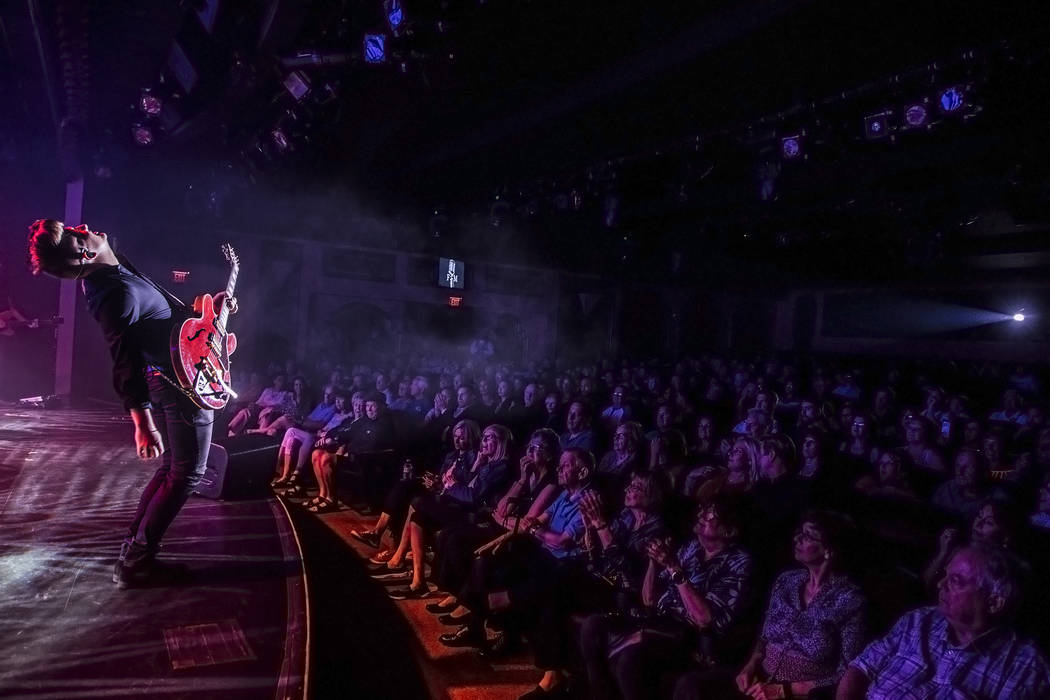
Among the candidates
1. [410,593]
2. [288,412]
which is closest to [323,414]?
[288,412]

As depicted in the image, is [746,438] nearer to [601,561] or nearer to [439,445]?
[601,561]

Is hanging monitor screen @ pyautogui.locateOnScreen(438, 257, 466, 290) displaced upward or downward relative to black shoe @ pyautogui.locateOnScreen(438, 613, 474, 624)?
upward

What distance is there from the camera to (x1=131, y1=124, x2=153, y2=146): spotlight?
674 centimetres

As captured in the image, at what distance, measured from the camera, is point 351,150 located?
25.2 ft

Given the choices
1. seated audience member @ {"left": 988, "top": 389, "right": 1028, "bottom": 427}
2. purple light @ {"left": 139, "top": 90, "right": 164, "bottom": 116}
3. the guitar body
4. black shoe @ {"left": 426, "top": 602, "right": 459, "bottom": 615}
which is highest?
purple light @ {"left": 139, "top": 90, "right": 164, "bottom": 116}

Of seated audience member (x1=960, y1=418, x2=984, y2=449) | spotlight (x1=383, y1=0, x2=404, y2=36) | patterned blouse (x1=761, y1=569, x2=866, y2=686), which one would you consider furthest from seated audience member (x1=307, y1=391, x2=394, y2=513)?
seated audience member (x1=960, y1=418, x2=984, y2=449)

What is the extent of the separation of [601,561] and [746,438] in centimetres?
148

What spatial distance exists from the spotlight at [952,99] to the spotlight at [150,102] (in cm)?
662

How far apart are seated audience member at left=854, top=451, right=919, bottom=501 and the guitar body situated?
362cm

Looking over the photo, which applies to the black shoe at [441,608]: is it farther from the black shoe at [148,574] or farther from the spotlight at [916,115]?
the spotlight at [916,115]

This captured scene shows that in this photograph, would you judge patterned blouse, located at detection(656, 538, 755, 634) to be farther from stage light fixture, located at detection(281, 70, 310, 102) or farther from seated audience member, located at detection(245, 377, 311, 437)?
seated audience member, located at detection(245, 377, 311, 437)

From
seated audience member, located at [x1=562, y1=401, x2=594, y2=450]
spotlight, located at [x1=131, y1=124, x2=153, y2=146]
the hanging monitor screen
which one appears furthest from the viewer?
the hanging monitor screen

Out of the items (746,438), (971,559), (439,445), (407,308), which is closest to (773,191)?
(746,438)

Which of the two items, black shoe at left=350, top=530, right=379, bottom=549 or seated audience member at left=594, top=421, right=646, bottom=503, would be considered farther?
black shoe at left=350, top=530, right=379, bottom=549
